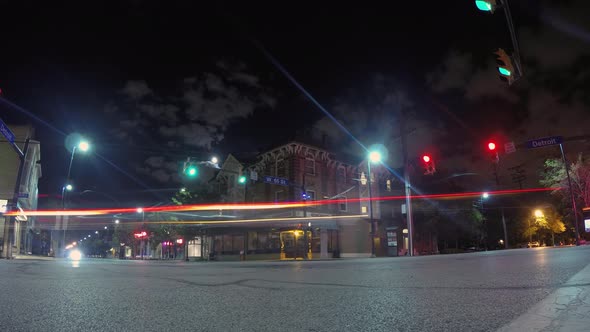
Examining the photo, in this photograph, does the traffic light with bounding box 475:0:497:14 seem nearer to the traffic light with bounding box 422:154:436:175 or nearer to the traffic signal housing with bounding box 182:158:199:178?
the traffic light with bounding box 422:154:436:175

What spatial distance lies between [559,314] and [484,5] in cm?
532

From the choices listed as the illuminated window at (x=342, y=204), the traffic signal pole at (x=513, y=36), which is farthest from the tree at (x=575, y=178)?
the traffic signal pole at (x=513, y=36)

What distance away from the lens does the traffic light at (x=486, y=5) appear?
6797 millimetres

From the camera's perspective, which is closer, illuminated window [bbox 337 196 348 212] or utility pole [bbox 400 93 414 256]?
utility pole [bbox 400 93 414 256]

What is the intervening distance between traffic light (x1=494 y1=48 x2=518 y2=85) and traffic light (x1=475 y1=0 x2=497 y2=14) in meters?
1.78

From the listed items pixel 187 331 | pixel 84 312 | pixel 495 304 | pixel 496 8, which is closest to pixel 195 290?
pixel 84 312

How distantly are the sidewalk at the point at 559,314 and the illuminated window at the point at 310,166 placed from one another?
3870cm

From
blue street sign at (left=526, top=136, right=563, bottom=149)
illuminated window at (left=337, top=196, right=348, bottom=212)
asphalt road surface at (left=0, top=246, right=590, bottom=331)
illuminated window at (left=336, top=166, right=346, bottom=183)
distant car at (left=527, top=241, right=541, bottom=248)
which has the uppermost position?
illuminated window at (left=336, top=166, right=346, bottom=183)

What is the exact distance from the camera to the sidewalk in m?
3.26

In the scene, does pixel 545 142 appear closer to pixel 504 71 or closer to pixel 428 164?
pixel 428 164

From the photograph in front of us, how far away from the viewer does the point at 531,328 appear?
3.23 m

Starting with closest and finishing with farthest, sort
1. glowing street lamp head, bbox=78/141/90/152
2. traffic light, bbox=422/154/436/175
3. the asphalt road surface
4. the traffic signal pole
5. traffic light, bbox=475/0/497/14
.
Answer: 1. the asphalt road surface
2. traffic light, bbox=475/0/497/14
3. the traffic signal pole
4. traffic light, bbox=422/154/436/175
5. glowing street lamp head, bbox=78/141/90/152

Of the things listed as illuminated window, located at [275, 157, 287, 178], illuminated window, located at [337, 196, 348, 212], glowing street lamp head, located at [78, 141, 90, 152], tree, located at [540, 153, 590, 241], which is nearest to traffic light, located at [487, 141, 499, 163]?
glowing street lamp head, located at [78, 141, 90, 152]

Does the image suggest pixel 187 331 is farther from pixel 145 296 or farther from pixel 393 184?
pixel 393 184
